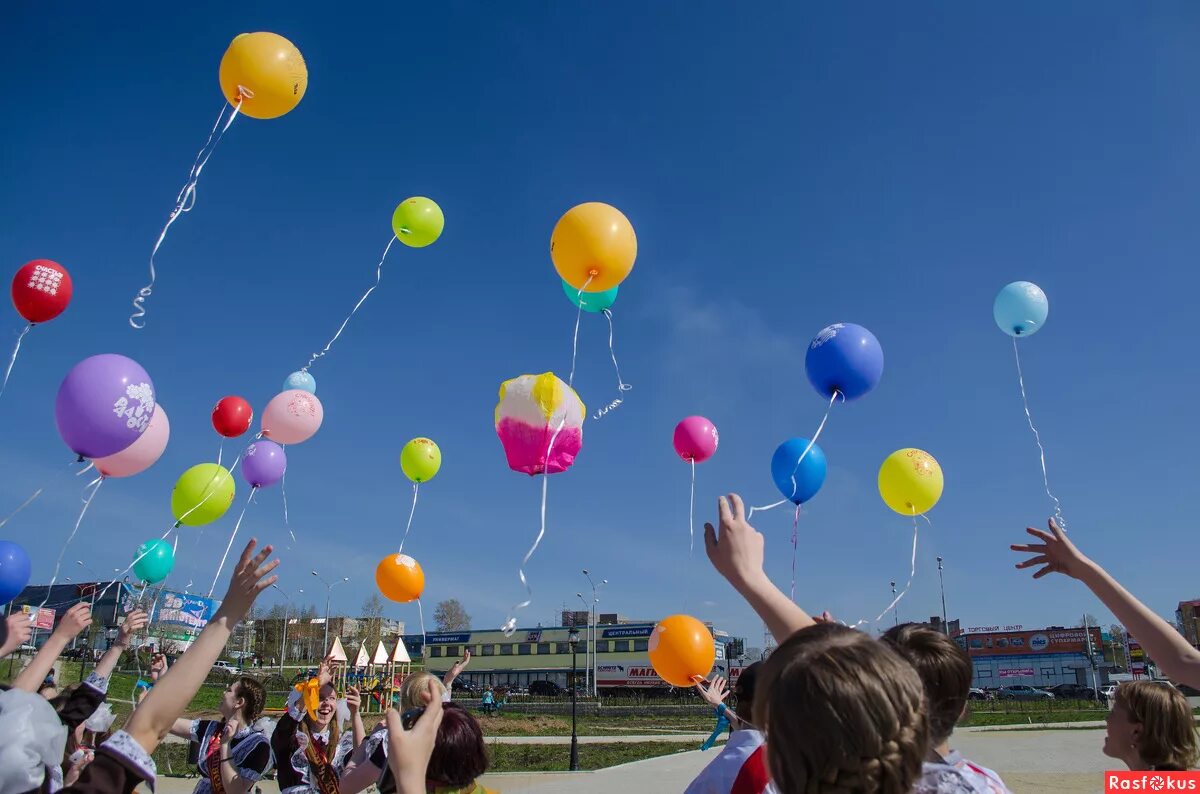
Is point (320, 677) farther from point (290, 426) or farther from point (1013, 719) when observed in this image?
point (1013, 719)

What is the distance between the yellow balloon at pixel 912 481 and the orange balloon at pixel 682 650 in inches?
125

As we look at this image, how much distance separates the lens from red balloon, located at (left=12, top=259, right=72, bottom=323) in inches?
310

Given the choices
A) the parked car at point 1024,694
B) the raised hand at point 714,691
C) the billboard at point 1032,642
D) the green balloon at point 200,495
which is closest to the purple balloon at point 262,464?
the green balloon at point 200,495

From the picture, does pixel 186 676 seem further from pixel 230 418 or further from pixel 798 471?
pixel 230 418

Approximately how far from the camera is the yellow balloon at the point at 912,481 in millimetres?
8195

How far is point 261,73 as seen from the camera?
6941 mm

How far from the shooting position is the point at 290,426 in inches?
397

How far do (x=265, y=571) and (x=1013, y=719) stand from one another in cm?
3617

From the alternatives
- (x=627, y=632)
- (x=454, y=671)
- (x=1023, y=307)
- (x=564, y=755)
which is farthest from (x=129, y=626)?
(x=627, y=632)

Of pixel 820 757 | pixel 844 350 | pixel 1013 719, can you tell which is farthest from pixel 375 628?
pixel 820 757

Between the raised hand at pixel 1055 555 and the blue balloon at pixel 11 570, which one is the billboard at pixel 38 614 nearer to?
the blue balloon at pixel 11 570

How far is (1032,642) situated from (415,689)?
80.6 metres

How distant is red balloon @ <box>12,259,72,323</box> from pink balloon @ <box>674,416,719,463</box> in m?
6.87

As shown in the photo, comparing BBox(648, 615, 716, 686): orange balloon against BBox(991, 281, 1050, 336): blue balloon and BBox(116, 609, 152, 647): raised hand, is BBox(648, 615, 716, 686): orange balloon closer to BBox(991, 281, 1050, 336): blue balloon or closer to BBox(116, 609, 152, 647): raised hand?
BBox(116, 609, 152, 647): raised hand
